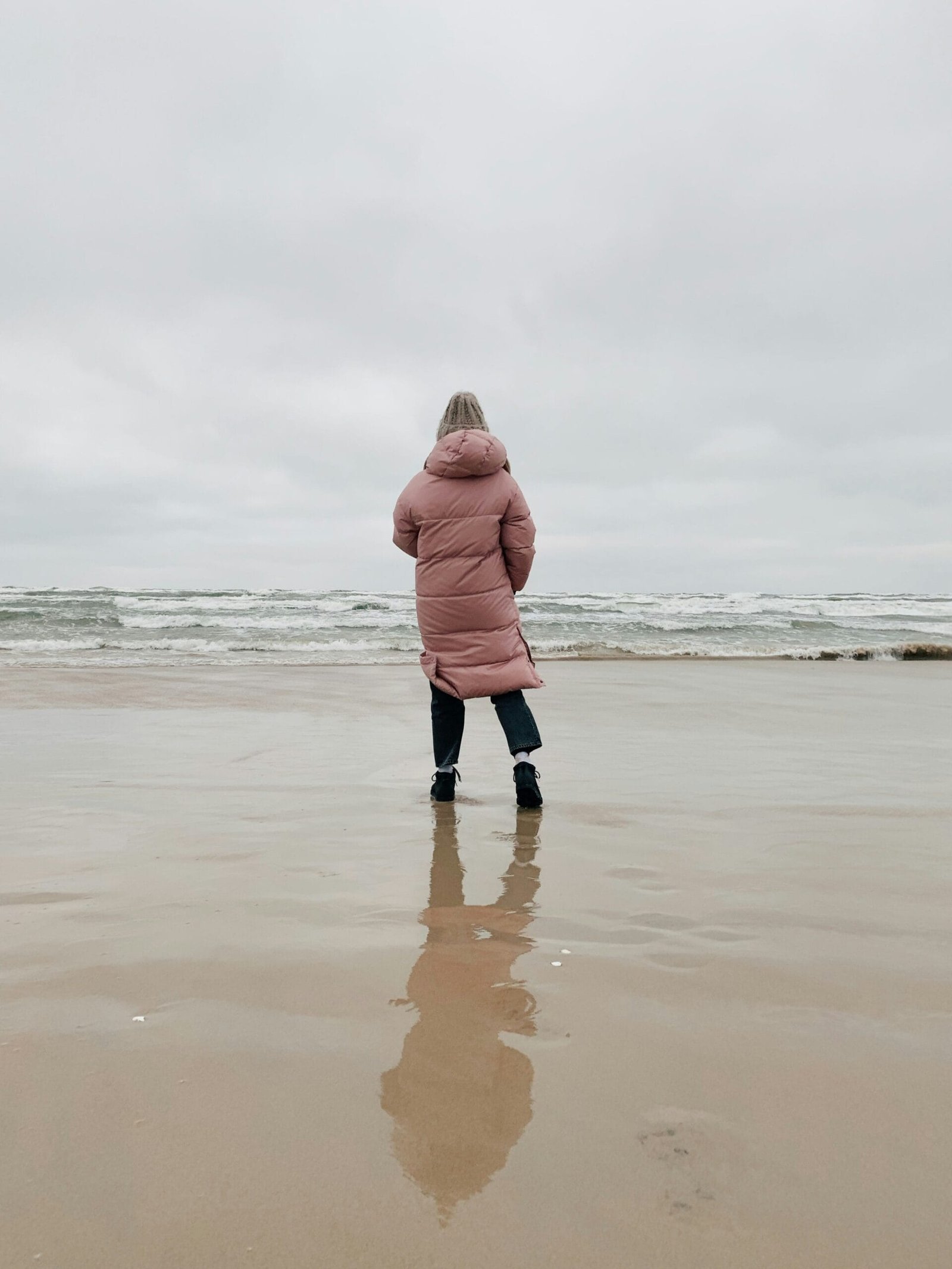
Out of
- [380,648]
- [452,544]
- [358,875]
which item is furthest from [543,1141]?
[380,648]

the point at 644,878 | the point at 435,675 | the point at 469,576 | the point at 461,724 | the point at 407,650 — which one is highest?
the point at 469,576

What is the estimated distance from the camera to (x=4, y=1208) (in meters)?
1.16

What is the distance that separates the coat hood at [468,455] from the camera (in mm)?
3795

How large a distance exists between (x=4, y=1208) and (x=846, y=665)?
13742 millimetres

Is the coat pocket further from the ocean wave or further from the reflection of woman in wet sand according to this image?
the ocean wave

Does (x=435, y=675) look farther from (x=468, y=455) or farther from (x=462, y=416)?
(x=462, y=416)

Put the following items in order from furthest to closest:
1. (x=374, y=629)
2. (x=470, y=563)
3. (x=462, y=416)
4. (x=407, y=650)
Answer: (x=374, y=629), (x=407, y=650), (x=462, y=416), (x=470, y=563)

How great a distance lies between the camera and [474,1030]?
168 cm

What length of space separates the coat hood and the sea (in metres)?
9.31

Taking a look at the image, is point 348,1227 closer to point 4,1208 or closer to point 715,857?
point 4,1208

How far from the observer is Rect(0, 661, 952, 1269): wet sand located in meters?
1.15

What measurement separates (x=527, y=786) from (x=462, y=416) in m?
1.80

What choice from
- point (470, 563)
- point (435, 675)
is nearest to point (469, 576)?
point (470, 563)

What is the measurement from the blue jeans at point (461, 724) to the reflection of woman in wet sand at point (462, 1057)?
1379mm
